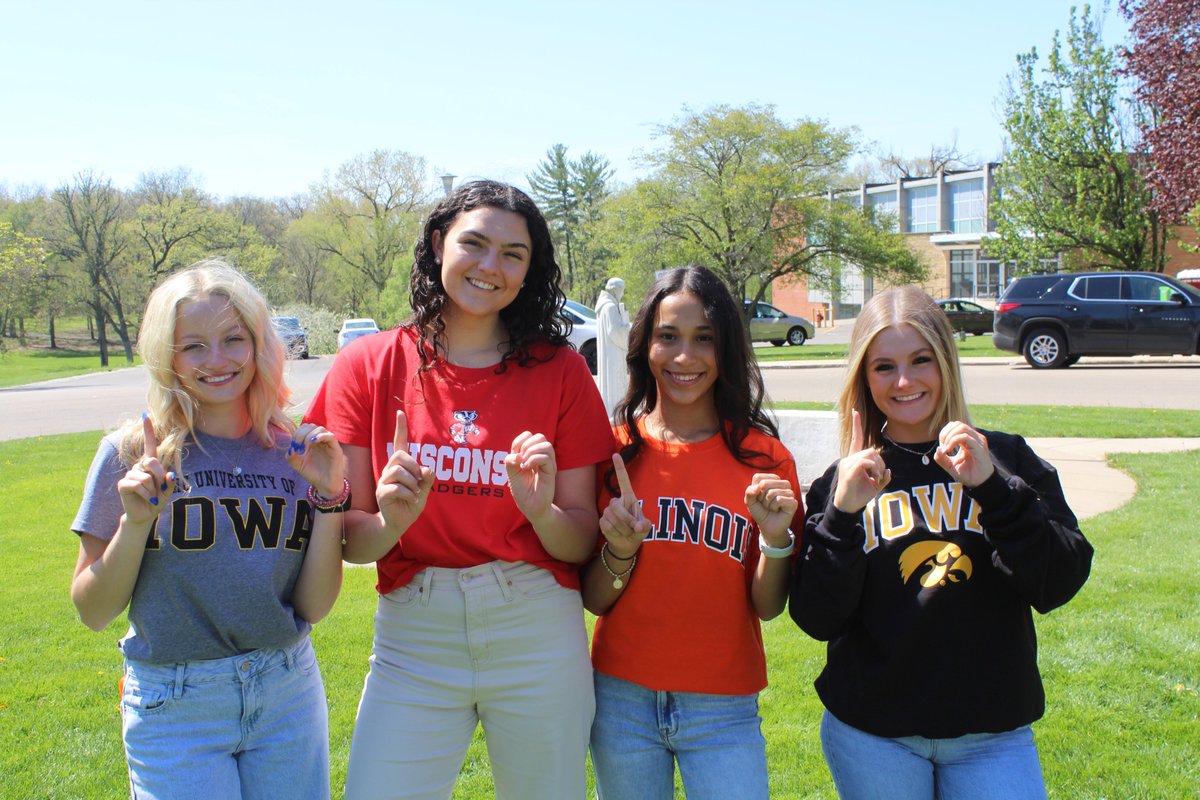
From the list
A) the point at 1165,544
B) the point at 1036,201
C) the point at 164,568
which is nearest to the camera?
the point at 164,568

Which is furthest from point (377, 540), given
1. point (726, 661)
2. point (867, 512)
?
point (867, 512)

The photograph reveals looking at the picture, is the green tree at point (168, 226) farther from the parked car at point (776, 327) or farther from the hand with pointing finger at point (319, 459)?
the hand with pointing finger at point (319, 459)

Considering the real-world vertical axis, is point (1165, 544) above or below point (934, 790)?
below

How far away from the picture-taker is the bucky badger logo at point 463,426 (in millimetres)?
2268

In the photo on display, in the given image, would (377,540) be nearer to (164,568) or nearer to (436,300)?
(164,568)

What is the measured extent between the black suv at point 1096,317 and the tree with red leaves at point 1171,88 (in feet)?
16.7

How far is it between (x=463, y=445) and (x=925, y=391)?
119cm

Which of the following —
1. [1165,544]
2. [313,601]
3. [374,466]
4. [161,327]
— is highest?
[161,327]

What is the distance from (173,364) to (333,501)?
0.53m

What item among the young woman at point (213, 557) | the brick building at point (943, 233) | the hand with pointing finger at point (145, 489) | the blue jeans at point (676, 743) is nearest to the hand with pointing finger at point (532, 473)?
the young woman at point (213, 557)

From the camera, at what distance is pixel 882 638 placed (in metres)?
2.24

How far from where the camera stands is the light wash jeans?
86.9 inches

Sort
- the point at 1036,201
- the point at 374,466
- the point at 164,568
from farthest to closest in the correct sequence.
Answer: the point at 1036,201 < the point at 374,466 < the point at 164,568

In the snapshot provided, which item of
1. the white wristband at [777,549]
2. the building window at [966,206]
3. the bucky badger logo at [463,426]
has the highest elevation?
the building window at [966,206]
